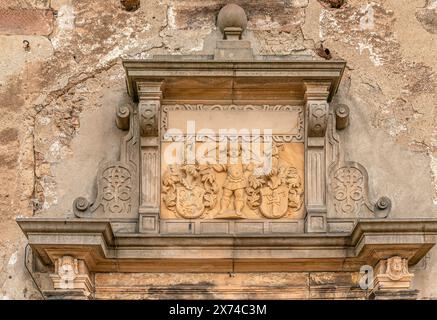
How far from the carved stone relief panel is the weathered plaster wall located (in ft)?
1.41

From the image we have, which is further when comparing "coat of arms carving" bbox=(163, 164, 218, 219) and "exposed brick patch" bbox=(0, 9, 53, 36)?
"exposed brick patch" bbox=(0, 9, 53, 36)

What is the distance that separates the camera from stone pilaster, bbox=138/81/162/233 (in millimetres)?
9266

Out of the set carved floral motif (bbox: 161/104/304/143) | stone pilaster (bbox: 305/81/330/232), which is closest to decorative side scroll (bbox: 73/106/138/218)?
carved floral motif (bbox: 161/104/304/143)

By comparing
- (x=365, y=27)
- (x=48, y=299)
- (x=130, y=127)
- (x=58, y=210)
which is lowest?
(x=48, y=299)

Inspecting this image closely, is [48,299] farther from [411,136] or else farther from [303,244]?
[411,136]

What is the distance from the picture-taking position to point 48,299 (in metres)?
8.92

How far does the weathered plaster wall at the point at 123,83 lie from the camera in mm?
9516

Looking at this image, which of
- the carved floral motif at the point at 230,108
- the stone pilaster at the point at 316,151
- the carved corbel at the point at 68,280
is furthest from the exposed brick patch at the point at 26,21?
the stone pilaster at the point at 316,151

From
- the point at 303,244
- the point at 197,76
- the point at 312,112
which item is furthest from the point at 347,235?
the point at 197,76

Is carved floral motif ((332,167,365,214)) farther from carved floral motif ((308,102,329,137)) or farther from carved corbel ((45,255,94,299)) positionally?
carved corbel ((45,255,94,299))

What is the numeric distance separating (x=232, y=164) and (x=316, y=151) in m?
0.61

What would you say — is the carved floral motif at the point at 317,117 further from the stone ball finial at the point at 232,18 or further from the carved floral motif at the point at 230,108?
the stone ball finial at the point at 232,18

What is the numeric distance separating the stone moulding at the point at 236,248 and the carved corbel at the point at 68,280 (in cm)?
6

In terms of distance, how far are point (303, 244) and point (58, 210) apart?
1766 mm
